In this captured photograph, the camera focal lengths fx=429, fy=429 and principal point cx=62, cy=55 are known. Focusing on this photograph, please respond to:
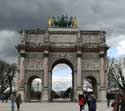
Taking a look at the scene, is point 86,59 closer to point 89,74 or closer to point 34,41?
point 89,74

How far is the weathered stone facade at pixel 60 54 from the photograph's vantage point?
2650 inches

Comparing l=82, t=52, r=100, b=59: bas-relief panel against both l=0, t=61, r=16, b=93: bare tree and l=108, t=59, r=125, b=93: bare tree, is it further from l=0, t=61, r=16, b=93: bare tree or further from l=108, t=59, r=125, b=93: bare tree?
l=0, t=61, r=16, b=93: bare tree

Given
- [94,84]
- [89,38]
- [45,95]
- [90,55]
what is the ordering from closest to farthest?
1. [45,95]
2. [89,38]
3. [90,55]
4. [94,84]

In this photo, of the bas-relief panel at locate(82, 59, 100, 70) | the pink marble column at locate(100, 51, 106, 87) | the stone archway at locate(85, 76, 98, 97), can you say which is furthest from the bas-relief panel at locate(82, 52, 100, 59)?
the stone archway at locate(85, 76, 98, 97)

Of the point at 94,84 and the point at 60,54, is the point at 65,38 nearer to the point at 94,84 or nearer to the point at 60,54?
the point at 60,54

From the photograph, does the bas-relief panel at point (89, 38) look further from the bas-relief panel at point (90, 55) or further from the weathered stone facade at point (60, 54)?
the bas-relief panel at point (90, 55)

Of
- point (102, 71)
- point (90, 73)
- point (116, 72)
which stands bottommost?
point (90, 73)

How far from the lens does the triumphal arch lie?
67.4 metres

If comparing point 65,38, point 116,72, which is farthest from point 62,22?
point 116,72

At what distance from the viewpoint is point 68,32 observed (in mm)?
68250

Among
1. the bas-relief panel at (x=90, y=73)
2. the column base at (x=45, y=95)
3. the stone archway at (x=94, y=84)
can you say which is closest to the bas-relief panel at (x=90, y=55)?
the bas-relief panel at (x=90, y=73)

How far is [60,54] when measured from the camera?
68.4 m

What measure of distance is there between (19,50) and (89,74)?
1176 cm

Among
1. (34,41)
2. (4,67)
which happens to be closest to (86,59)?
(34,41)
